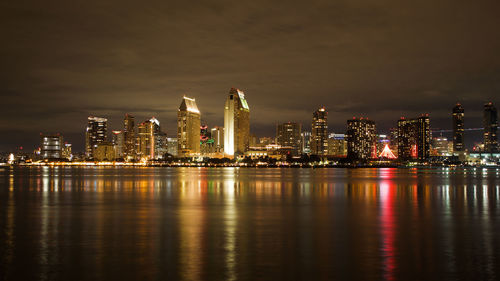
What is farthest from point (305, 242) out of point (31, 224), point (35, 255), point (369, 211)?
point (31, 224)

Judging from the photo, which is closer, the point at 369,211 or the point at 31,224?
the point at 31,224

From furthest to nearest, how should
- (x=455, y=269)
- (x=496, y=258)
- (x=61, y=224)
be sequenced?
(x=61, y=224) → (x=496, y=258) → (x=455, y=269)

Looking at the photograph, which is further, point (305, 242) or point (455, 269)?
point (305, 242)

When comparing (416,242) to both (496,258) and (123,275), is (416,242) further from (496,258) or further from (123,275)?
(123,275)

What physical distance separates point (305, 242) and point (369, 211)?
1490cm

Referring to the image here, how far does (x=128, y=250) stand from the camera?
21.0m

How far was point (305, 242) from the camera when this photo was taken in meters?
23.4

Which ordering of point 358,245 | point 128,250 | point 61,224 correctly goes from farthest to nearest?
point 61,224 → point 358,245 → point 128,250

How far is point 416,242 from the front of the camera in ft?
76.0

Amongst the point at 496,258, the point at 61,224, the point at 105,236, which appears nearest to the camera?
the point at 496,258

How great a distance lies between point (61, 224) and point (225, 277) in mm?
17202

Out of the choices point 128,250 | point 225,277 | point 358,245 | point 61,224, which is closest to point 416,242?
point 358,245

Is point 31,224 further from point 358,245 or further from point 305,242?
point 358,245

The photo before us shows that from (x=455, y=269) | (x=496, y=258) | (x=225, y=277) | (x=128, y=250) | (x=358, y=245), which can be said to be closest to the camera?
(x=225, y=277)
